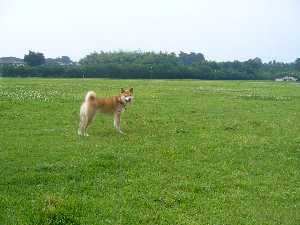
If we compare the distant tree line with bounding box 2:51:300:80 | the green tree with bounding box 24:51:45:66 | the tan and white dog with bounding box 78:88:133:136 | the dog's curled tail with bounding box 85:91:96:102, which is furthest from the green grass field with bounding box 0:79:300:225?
the green tree with bounding box 24:51:45:66

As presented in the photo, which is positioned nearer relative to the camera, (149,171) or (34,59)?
(149,171)

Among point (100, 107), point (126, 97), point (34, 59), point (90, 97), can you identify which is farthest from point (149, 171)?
point (34, 59)

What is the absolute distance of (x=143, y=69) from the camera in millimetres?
81062

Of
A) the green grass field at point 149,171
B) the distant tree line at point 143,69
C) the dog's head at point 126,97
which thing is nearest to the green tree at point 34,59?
the distant tree line at point 143,69

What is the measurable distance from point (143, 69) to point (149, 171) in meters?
69.1

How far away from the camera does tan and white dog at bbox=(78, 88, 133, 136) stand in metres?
18.0

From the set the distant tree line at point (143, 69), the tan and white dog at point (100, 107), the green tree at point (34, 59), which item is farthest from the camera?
the green tree at point (34, 59)

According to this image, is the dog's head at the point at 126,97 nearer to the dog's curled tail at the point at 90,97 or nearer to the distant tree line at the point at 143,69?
the dog's curled tail at the point at 90,97

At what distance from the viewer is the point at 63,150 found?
1462 cm

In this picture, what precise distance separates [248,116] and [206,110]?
262 cm

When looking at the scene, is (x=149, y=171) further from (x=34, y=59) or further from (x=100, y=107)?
(x=34, y=59)

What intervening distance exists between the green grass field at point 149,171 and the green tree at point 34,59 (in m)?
62.9

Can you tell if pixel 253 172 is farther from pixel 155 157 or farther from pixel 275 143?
pixel 275 143

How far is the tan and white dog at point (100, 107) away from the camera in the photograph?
18.0m
